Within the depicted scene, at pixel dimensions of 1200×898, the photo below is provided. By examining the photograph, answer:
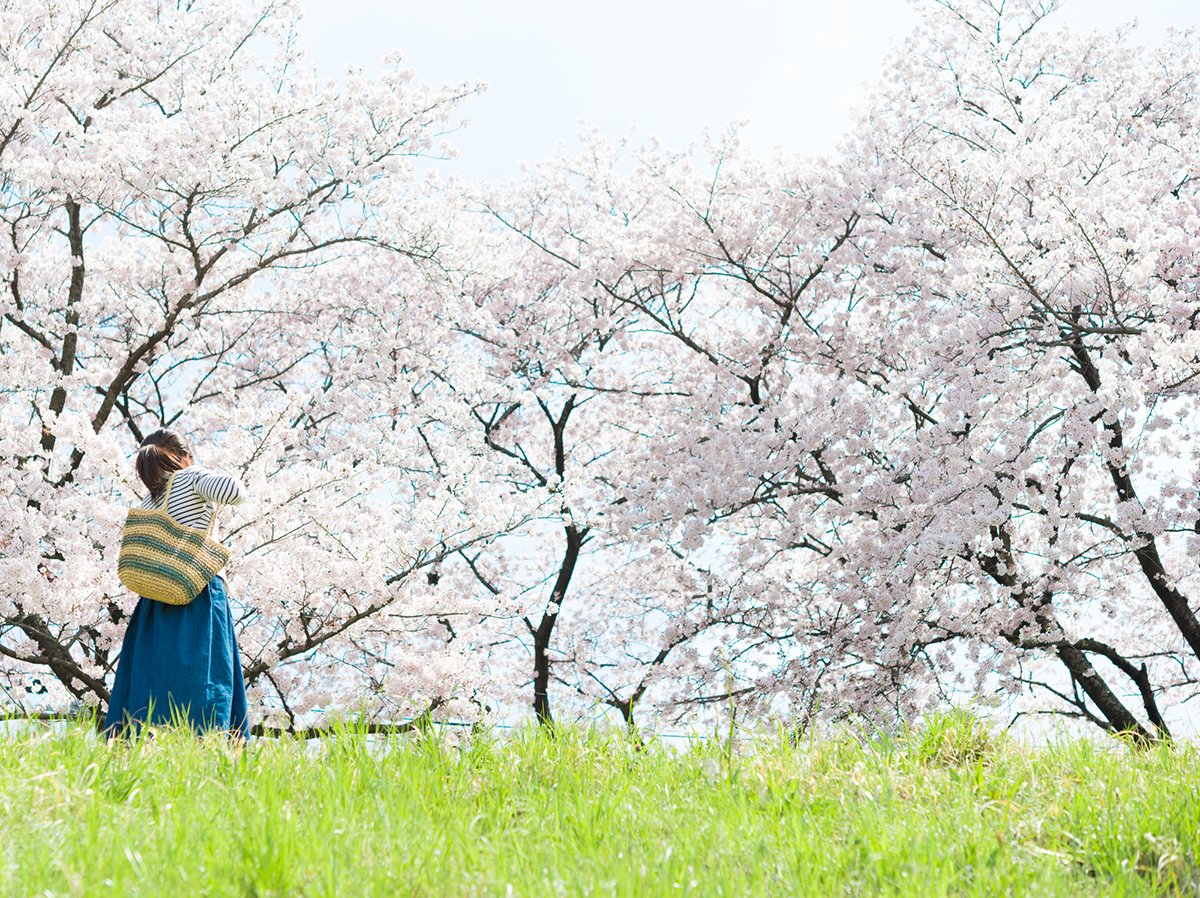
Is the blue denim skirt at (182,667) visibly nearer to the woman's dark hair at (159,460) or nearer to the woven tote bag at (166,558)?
the woven tote bag at (166,558)

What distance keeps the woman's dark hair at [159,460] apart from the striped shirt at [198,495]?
0.09m

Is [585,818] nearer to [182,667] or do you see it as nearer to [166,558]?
[182,667]

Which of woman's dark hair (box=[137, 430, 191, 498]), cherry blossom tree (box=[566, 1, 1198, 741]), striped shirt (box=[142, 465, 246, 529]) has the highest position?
cherry blossom tree (box=[566, 1, 1198, 741])

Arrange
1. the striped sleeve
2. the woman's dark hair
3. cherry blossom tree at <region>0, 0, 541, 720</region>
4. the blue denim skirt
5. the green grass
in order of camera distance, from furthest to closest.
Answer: cherry blossom tree at <region>0, 0, 541, 720</region>, the woman's dark hair, the striped sleeve, the blue denim skirt, the green grass

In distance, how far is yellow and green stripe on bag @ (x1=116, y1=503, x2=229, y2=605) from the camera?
3883 mm

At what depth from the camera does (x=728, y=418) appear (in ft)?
31.4

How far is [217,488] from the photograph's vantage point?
3.96 metres

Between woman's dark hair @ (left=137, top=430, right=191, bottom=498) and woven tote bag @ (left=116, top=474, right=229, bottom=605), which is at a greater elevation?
woman's dark hair @ (left=137, top=430, right=191, bottom=498)

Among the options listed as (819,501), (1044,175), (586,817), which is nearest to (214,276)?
(819,501)

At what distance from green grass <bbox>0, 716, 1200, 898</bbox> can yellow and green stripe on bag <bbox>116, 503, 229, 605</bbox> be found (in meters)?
0.96

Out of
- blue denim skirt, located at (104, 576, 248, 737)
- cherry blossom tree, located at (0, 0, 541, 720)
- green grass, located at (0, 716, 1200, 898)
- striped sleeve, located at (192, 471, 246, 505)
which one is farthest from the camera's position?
cherry blossom tree, located at (0, 0, 541, 720)

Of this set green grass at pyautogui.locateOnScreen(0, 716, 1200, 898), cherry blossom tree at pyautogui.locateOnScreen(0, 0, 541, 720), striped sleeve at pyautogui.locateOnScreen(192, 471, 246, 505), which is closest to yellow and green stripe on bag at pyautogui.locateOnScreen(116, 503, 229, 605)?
striped sleeve at pyautogui.locateOnScreen(192, 471, 246, 505)

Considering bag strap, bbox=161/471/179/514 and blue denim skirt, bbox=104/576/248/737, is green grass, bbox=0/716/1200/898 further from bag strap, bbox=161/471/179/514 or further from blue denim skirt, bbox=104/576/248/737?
bag strap, bbox=161/471/179/514

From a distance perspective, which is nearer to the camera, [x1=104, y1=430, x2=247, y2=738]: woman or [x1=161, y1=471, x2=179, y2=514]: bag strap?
[x1=104, y1=430, x2=247, y2=738]: woman
